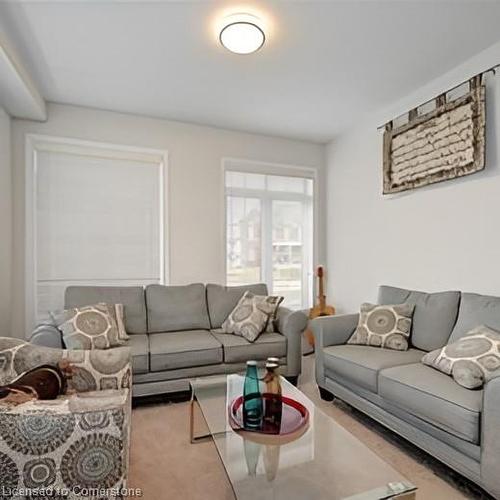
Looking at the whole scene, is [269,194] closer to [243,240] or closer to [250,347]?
[243,240]

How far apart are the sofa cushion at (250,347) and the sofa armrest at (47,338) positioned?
4.00 feet

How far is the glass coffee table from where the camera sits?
4.60 ft

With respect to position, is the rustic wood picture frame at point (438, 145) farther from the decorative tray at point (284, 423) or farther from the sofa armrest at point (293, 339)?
the decorative tray at point (284, 423)

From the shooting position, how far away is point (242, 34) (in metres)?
2.31

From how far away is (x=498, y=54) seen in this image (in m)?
2.55

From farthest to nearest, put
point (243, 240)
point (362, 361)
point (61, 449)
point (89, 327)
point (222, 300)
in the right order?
point (243, 240) → point (222, 300) → point (89, 327) → point (362, 361) → point (61, 449)

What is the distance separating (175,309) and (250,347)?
0.84 m

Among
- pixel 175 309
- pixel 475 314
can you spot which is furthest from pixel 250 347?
pixel 475 314

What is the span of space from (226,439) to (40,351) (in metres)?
1.06

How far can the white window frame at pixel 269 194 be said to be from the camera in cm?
426

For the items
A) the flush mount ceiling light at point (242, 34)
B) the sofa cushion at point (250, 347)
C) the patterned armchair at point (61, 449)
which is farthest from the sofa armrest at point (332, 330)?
the flush mount ceiling light at point (242, 34)

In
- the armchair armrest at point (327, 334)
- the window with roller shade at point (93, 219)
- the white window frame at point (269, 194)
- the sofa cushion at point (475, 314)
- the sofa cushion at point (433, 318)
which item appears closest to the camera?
the sofa cushion at point (475, 314)

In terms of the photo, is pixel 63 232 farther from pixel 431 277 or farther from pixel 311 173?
pixel 431 277

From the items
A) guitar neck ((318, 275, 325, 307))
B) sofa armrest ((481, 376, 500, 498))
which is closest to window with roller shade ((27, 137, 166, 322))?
guitar neck ((318, 275, 325, 307))
